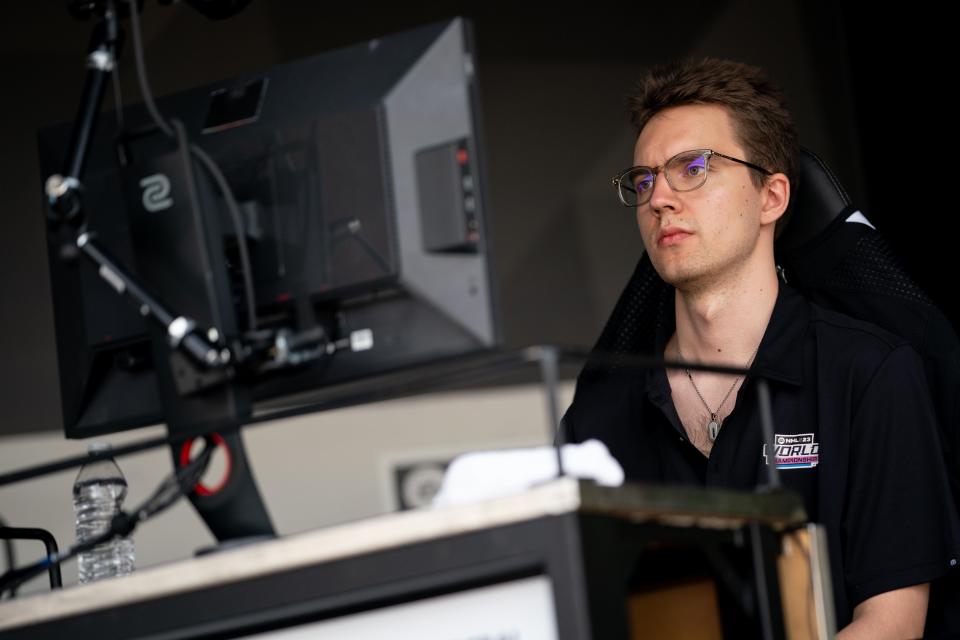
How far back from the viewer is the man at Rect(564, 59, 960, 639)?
66.7 inches

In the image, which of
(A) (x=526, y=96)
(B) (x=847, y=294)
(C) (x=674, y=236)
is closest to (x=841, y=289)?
(B) (x=847, y=294)

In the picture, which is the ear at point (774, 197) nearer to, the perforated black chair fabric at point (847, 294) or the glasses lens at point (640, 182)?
the perforated black chair fabric at point (847, 294)

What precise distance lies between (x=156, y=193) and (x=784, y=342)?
2.96 ft

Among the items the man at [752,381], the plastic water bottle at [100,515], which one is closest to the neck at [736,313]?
the man at [752,381]

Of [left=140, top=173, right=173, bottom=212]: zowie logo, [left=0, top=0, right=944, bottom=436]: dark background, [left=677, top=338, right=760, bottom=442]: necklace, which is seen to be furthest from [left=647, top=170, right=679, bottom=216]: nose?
[left=0, top=0, right=944, bottom=436]: dark background

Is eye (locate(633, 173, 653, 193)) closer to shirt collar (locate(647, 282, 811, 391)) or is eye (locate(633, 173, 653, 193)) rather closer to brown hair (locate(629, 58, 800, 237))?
brown hair (locate(629, 58, 800, 237))

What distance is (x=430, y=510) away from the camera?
3.76 feet

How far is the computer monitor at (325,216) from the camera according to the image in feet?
4.46

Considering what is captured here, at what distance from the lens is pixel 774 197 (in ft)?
6.88

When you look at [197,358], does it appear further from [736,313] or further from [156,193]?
[736,313]

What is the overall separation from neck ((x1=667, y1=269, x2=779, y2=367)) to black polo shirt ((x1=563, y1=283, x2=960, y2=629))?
34 millimetres

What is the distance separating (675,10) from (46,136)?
285 cm

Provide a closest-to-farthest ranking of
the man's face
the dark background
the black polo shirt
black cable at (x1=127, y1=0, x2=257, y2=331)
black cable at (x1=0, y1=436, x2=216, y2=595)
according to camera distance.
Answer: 1. black cable at (x1=0, y1=436, x2=216, y2=595)
2. black cable at (x1=127, y1=0, x2=257, y2=331)
3. the black polo shirt
4. the man's face
5. the dark background

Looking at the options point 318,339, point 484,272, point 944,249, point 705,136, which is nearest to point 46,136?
point 318,339
